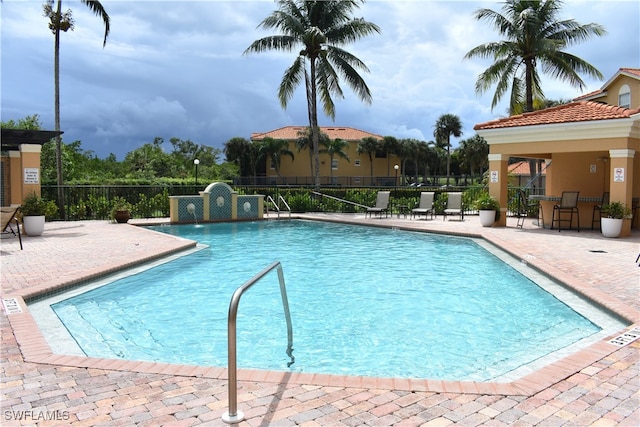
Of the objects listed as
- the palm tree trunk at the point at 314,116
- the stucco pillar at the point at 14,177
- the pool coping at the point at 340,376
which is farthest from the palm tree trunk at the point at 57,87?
the pool coping at the point at 340,376

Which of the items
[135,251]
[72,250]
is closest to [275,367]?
[135,251]

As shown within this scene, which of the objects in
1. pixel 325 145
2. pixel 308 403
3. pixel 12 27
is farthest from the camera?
pixel 325 145

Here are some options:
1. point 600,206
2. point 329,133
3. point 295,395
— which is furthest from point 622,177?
point 329,133

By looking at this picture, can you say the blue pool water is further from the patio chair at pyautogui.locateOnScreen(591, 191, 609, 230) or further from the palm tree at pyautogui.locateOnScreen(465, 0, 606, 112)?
the palm tree at pyautogui.locateOnScreen(465, 0, 606, 112)

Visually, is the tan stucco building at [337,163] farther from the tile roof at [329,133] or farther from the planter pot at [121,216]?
the planter pot at [121,216]

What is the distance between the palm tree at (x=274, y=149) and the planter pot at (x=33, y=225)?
131 feet

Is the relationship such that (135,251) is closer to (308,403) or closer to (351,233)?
(351,233)

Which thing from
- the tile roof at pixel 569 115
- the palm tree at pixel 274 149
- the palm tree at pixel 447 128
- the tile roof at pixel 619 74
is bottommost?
the tile roof at pixel 569 115

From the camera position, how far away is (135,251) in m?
11.3

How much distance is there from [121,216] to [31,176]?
3712mm

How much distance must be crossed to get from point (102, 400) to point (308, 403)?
148 centimetres

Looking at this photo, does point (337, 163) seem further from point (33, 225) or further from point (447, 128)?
point (33, 225)

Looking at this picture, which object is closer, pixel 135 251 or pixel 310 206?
pixel 135 251

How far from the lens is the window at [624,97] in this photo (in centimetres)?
1708
